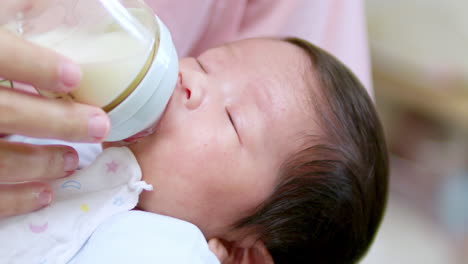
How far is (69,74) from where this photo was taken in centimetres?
58

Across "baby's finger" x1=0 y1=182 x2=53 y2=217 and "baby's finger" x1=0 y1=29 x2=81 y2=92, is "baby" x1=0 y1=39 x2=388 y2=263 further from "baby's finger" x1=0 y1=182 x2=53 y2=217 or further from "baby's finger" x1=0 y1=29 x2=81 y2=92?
"baby's finger" x1=0 y1=29 x2=81 y2=92

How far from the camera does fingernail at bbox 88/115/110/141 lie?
624 mm

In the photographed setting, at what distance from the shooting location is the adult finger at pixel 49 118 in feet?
1.93

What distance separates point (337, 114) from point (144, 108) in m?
0.40

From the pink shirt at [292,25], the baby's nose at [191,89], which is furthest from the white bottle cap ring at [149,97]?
the pink shirt at [292,25]

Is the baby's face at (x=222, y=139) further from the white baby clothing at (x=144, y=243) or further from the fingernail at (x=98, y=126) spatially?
the fingernail at (x=98, y=126)

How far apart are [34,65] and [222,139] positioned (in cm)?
38

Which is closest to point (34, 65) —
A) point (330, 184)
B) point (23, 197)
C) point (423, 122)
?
point (23, 197)

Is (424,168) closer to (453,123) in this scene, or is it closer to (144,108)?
(453,123)

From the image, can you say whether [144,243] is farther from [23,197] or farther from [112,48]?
[112,48]

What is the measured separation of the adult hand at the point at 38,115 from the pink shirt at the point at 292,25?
2.19 feet

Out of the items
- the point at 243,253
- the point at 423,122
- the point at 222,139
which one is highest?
the point at 222,139

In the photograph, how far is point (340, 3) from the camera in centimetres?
137

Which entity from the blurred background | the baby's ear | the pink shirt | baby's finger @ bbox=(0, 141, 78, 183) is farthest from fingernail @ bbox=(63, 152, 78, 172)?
the blurred background
